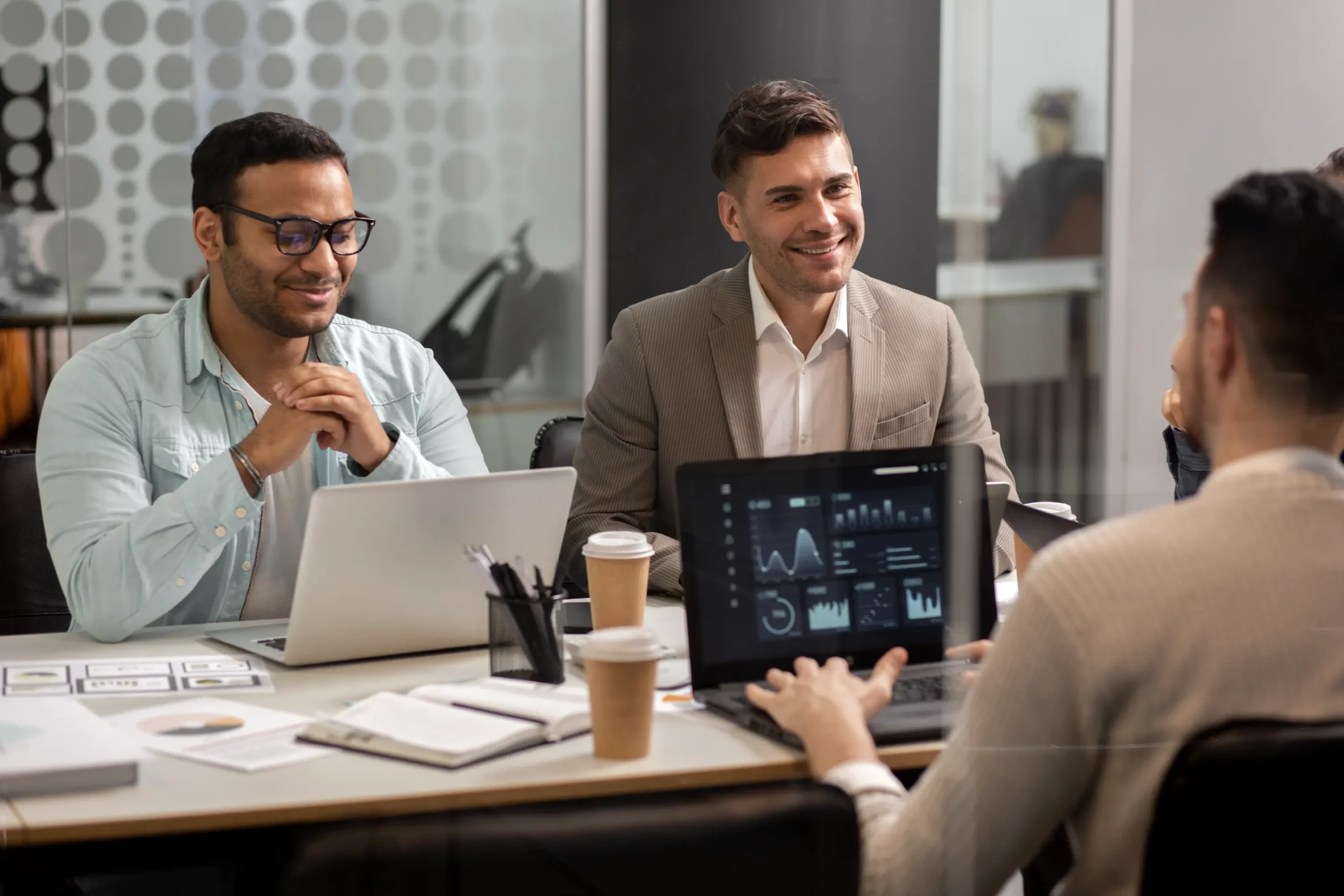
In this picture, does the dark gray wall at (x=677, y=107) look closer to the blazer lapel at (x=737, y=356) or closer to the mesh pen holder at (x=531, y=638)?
the blazer lapel at (x=737, y=356)

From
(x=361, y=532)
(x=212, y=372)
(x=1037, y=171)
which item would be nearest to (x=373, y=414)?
(x=212, y=372)

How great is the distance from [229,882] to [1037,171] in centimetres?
133

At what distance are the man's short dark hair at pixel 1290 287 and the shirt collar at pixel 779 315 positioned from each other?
1189 millimetres

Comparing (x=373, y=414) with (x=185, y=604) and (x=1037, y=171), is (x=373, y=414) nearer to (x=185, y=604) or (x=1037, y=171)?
(x=185, y=604)

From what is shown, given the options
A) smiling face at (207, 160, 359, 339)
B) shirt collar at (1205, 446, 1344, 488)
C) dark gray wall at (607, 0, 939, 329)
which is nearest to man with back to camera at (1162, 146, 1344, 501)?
shirt collar at (1205, 446, 1344, 488)

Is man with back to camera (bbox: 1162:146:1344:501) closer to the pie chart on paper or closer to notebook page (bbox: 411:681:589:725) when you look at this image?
notebook page (bbox: 411:681:589:725)

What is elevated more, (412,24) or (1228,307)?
(412,24)

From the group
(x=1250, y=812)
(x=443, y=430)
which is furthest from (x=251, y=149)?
(x=1250, y=812)

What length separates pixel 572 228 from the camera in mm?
3527

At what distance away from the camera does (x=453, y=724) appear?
137cm

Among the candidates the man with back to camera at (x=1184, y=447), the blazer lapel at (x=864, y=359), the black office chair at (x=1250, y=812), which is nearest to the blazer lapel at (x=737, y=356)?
the blazer lapel at (x=864, y=359)

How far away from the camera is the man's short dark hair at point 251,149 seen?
2043 millimetres

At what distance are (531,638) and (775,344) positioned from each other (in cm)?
87

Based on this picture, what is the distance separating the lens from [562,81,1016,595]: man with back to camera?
2.14 meters
